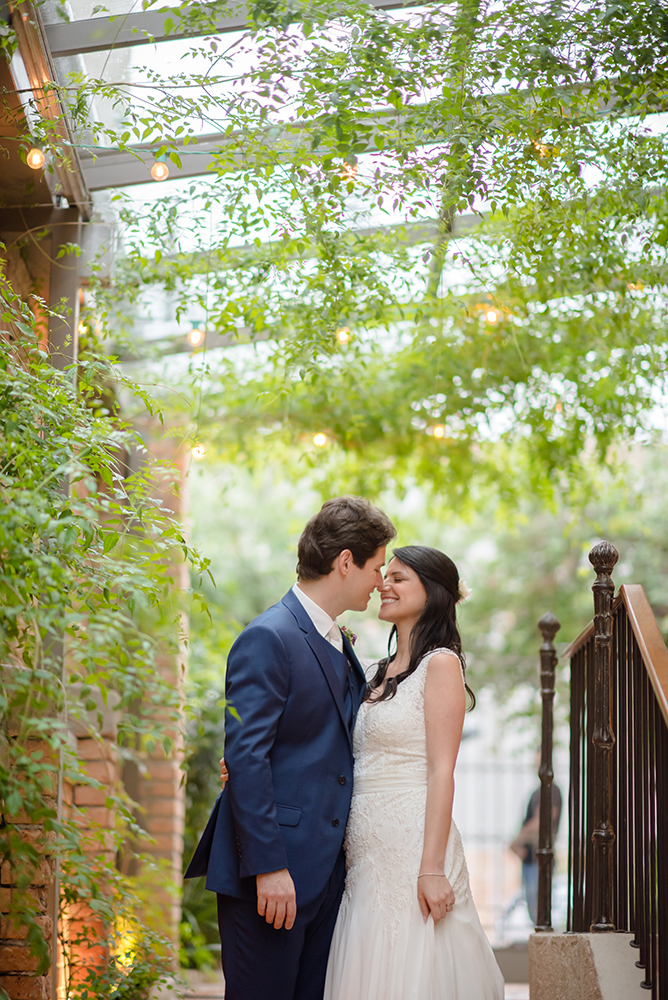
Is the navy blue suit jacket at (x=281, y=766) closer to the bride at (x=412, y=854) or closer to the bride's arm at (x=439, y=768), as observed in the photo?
the bride at (x=412, y=854)

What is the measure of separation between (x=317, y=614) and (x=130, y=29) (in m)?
1.97

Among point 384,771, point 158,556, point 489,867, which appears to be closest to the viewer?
point 158,556

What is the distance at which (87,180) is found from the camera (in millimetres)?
3547

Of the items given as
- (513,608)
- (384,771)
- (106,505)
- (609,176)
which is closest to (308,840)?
(384,771)

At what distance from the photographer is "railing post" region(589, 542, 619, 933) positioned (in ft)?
8.93

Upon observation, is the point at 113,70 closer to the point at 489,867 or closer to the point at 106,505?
the point at 106,505

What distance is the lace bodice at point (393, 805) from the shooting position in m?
2.48

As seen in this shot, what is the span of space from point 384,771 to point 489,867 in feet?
40.7

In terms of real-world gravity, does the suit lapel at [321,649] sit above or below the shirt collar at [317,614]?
below

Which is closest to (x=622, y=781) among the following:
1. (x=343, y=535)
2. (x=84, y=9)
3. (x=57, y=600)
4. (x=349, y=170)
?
(x=343, y=535)

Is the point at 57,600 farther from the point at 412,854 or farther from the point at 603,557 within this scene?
the point at 603,557

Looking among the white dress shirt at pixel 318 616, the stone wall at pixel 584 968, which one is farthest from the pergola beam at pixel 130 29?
the stone wall at pixel 584 968

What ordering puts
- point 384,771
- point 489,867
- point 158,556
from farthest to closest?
→ 1. point 489,867
2. point 384,771
3. point 158,556

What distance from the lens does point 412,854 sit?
2.49 meters
